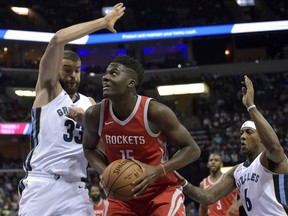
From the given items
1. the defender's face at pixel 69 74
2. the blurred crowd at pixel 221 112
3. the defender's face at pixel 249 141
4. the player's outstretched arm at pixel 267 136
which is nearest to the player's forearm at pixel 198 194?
the defender's face at pixel 249 141

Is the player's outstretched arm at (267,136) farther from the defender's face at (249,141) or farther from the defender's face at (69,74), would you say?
the defender's face at (69,74)

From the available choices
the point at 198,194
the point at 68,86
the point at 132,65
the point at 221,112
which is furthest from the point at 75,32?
the point at 221,112

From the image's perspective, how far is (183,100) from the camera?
98.4 feet

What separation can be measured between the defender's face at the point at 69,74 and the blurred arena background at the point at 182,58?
18.1 metres

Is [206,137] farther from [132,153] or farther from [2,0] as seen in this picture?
[132,153]

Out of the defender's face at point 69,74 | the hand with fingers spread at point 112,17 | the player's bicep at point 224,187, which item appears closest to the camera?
the hand with fingers spread at point 112,17

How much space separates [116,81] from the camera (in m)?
3.96

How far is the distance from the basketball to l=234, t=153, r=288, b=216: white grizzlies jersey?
1.54 metres

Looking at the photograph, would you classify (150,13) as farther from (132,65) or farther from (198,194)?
(132,65)

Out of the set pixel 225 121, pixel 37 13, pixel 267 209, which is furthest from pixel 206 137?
pixel 267 209

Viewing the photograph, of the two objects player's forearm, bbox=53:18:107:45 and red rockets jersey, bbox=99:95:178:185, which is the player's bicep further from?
player's forearm, bbox=53:18:107:45

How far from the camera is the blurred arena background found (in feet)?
83.6

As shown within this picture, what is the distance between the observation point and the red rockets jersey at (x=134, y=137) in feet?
12.9

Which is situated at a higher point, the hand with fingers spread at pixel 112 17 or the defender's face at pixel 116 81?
the hand with fingers spread at pixel 112 17
